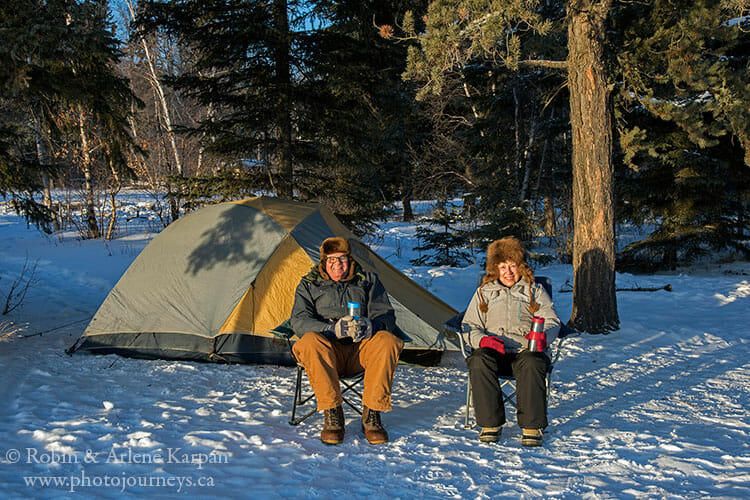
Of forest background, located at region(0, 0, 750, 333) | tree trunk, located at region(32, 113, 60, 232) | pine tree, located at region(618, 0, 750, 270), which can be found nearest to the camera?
forest background, located at region(0, 0, 750, 333)

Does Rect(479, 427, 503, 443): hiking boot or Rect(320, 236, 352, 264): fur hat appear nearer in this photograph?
Rect(479, 427, 503, 443): hiking boot

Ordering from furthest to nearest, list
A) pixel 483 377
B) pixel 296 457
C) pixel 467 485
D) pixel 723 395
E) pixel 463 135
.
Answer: pixel 463 135
pixel 723 395
pixel 483 377
pixel 296 457
pixel 467 485

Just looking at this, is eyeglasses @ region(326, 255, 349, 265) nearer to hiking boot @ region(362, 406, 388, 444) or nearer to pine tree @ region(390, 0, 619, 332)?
hiking boot @ region(362, 406, 388, 444)

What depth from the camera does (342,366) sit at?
146 inches

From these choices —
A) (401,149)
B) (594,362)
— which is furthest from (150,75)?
(594,362)

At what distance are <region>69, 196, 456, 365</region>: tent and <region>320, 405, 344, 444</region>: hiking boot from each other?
1.79 meters

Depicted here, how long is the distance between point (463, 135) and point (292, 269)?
8.49 m

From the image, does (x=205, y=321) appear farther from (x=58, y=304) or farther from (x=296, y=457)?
(x=58, y=304)

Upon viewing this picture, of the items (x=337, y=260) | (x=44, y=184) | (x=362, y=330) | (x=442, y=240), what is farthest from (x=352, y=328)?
(x=44, y=184)

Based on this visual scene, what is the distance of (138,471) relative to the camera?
107 inches

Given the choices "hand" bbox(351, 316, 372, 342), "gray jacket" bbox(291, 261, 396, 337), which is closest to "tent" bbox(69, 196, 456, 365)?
"gray jacket" bbox(291, 261, 396, 337)

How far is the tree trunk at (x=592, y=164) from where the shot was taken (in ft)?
20.2

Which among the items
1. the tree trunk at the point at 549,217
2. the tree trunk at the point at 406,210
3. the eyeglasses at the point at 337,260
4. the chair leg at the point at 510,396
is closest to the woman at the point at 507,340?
the chair leg at the point at 510,396

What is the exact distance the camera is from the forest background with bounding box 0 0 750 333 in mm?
5715
